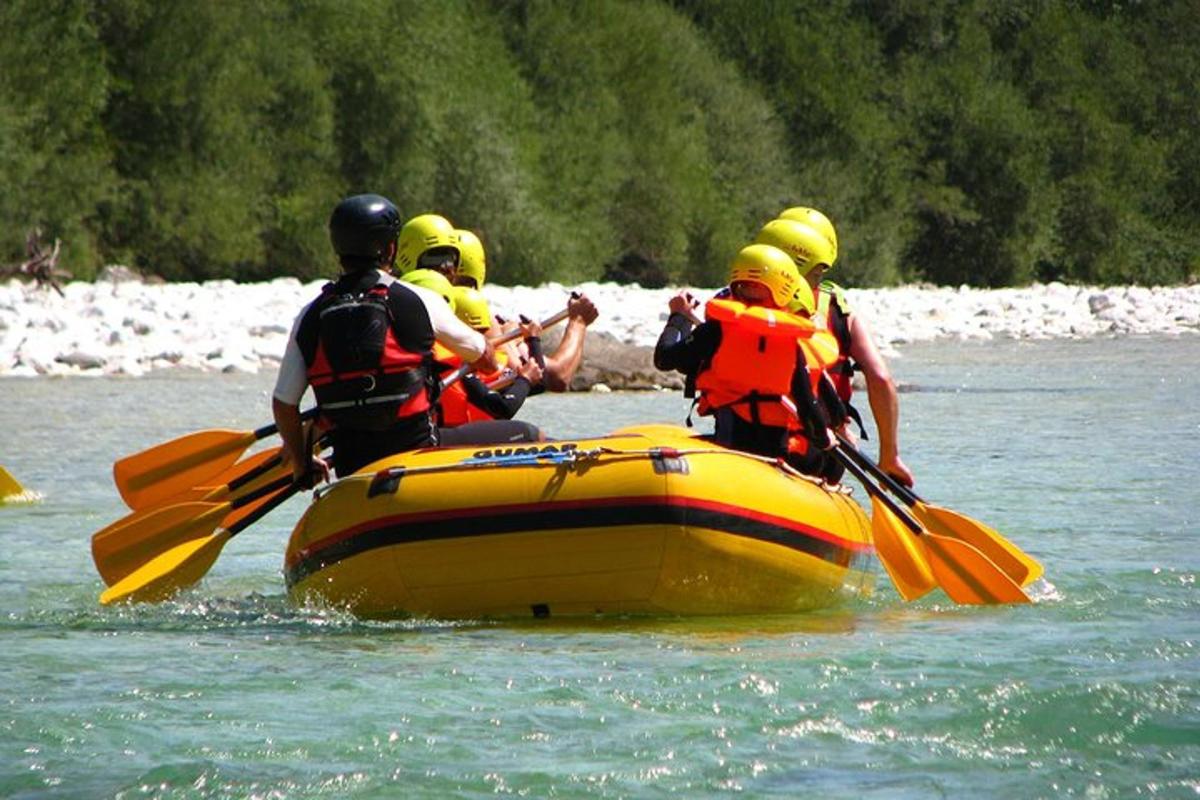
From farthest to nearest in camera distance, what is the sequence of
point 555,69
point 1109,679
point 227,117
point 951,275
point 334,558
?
point 951,275, point 555,69, point 227,117, point 334,558, point 1109,679

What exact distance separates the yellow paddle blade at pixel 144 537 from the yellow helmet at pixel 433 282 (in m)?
0.93

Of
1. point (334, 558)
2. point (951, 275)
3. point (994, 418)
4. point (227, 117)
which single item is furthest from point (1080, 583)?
point (951, 275)

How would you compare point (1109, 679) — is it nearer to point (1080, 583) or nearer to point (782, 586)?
point (782, 586)

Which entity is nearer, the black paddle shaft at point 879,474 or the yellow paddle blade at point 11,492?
the black paddle shaft at point 879,474

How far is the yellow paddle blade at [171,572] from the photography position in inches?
260

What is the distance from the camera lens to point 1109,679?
5328mm

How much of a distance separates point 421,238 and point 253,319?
15970 millimetres

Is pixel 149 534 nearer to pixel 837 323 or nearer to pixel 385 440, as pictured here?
pixel 385 440

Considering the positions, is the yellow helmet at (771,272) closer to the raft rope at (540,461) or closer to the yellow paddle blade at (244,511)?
the raft rope at (540,461)

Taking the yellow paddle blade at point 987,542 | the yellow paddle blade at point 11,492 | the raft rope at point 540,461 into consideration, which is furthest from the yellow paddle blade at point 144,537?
the yellow paddle blade at point 11,492

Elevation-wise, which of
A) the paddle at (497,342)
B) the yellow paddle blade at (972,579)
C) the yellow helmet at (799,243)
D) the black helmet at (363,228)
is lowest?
the yellow paddle blade at (972,579)

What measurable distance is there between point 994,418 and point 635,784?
35.5 feet

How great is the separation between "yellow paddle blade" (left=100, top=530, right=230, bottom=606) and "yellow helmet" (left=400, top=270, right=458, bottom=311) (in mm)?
983

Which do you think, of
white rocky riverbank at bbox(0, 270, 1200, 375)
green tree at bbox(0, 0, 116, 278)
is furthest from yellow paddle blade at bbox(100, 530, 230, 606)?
green tree at bbox(0, 0, 116, 278)
